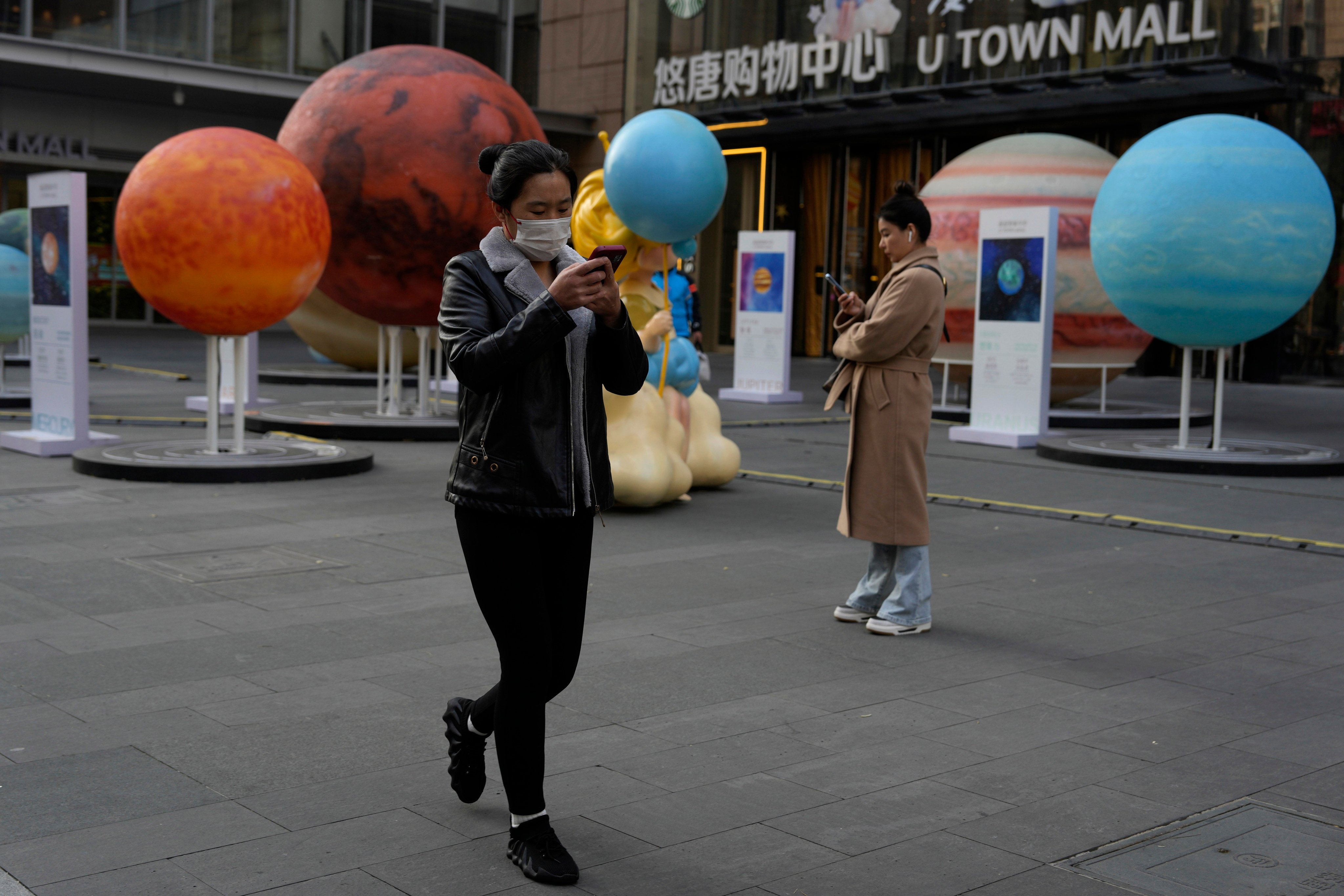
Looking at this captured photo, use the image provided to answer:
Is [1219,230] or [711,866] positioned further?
[1219,230]

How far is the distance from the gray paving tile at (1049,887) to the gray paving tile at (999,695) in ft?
4.33

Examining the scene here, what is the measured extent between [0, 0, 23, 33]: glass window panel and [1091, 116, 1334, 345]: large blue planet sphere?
2075 centimetres

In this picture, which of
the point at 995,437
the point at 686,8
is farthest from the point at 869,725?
the point at 686,8

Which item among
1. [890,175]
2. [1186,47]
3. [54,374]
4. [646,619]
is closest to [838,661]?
[646,619]

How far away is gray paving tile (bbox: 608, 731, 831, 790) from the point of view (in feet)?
13.4

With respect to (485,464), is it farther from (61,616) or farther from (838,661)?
(61,616)

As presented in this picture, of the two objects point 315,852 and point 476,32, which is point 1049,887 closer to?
point 315,852

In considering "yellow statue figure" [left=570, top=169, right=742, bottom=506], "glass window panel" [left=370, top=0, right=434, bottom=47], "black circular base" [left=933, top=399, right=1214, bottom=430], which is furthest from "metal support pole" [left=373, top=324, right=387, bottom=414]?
"glass window panel" [left=370, top=0, right=434, bottom=47]

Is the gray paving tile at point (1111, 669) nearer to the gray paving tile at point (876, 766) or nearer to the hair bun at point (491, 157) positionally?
the gray paving tile at point (876, 766)

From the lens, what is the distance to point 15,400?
14508mm

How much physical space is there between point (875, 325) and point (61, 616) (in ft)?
12.3

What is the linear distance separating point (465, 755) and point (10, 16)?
81.3 feet

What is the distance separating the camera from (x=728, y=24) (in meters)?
26.1

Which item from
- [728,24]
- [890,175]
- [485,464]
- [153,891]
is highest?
[728,24]
